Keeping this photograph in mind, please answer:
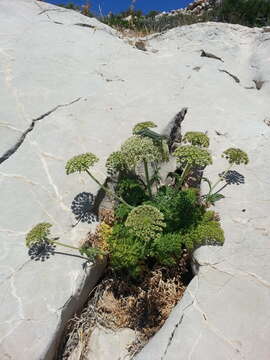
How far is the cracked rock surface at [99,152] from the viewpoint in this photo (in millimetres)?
3576

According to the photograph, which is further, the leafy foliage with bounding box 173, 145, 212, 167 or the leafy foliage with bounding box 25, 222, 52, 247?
the leafy foliage with bounding box 173, 145, 212, 167

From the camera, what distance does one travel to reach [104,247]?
174 inches

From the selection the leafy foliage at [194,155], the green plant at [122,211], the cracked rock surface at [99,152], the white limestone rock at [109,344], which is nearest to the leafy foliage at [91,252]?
the cracked rock surface at [99,152]

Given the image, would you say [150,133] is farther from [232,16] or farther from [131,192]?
[232,16]

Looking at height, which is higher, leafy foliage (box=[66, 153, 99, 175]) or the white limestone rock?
leafy foliage (box=[66, 153, 99, 175])

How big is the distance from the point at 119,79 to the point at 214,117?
2254 mm

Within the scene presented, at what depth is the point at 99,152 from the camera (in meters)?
5.57

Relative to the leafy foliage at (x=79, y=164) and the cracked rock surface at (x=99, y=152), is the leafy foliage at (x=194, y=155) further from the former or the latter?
the leafy foliage at (x=79, y=164)

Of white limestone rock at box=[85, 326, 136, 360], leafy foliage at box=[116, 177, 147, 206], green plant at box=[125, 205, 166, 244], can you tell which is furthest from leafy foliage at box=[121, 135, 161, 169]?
white limestone rock at box=[85, 326, 136, 360]

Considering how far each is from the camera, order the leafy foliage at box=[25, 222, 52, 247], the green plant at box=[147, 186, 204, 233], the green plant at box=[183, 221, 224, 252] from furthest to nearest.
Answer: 1. the green plant at box=[147, 186, 204, 233]
2. the green plant at box=[183, 221, 224, 252]
3. the leafy foliage at box=[25, 222, 52, 247]

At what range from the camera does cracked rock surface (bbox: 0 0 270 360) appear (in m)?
3.58

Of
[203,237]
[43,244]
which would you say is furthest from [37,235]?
[203,237]

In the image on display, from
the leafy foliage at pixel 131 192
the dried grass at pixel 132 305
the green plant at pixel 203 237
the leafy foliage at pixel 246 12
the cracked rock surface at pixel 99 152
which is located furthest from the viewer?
the leafy foliage at pixel 246 12

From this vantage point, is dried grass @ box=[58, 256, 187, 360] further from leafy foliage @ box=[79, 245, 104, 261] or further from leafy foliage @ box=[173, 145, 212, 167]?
leafy foliage @ box=[173, 145, 212, 167]
